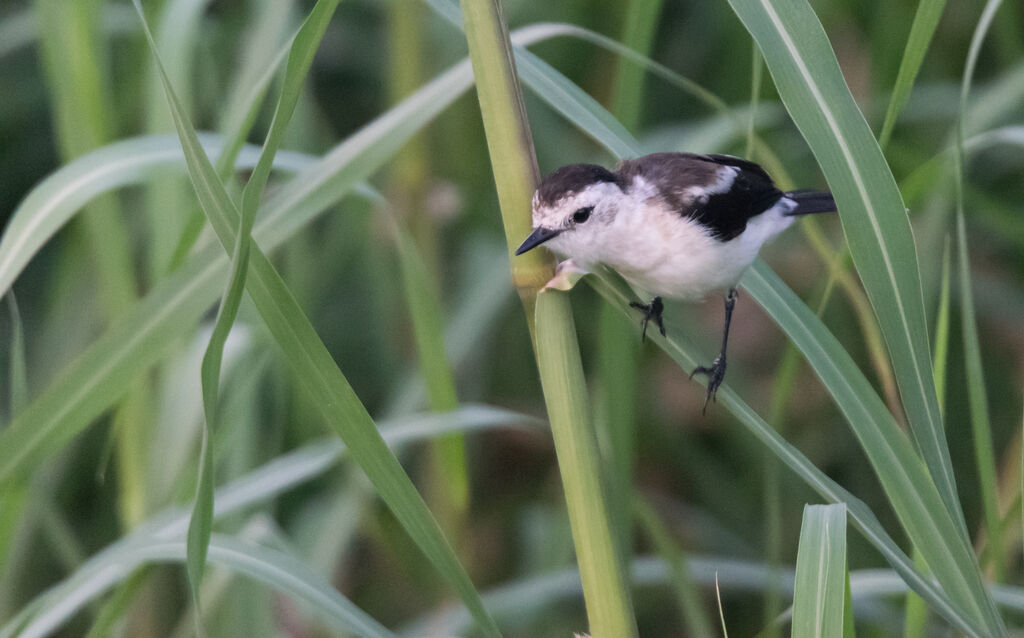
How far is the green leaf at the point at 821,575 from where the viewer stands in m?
0.92

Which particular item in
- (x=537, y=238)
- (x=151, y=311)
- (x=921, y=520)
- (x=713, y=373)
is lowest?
(x=921, y=520)

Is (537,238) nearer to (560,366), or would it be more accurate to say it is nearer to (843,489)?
(560,366)

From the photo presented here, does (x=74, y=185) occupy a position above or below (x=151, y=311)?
above

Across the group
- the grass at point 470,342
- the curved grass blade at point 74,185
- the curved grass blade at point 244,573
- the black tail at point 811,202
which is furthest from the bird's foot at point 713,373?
the curved grass blade at point 74,185

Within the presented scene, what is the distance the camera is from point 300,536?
237 centimetres

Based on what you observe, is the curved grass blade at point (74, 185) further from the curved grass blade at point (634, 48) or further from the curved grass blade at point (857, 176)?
the curved grass blade at point (857, 176)

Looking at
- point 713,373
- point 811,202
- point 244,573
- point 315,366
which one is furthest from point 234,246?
point 811,202

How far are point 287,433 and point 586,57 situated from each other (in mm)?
1602

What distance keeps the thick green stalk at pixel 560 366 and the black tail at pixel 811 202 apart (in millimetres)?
760

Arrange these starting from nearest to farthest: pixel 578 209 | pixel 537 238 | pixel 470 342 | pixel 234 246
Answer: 1. pixel 234 246
2. pixel 537 238
3. pixel 578 209
4. pixel 470 342

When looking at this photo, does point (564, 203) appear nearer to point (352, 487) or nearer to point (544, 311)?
point (544, 311)

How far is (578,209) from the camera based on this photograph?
1.31 meters

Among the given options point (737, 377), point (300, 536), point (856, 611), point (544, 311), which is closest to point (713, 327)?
point (737, 377)

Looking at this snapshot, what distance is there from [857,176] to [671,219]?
0.47 meters
